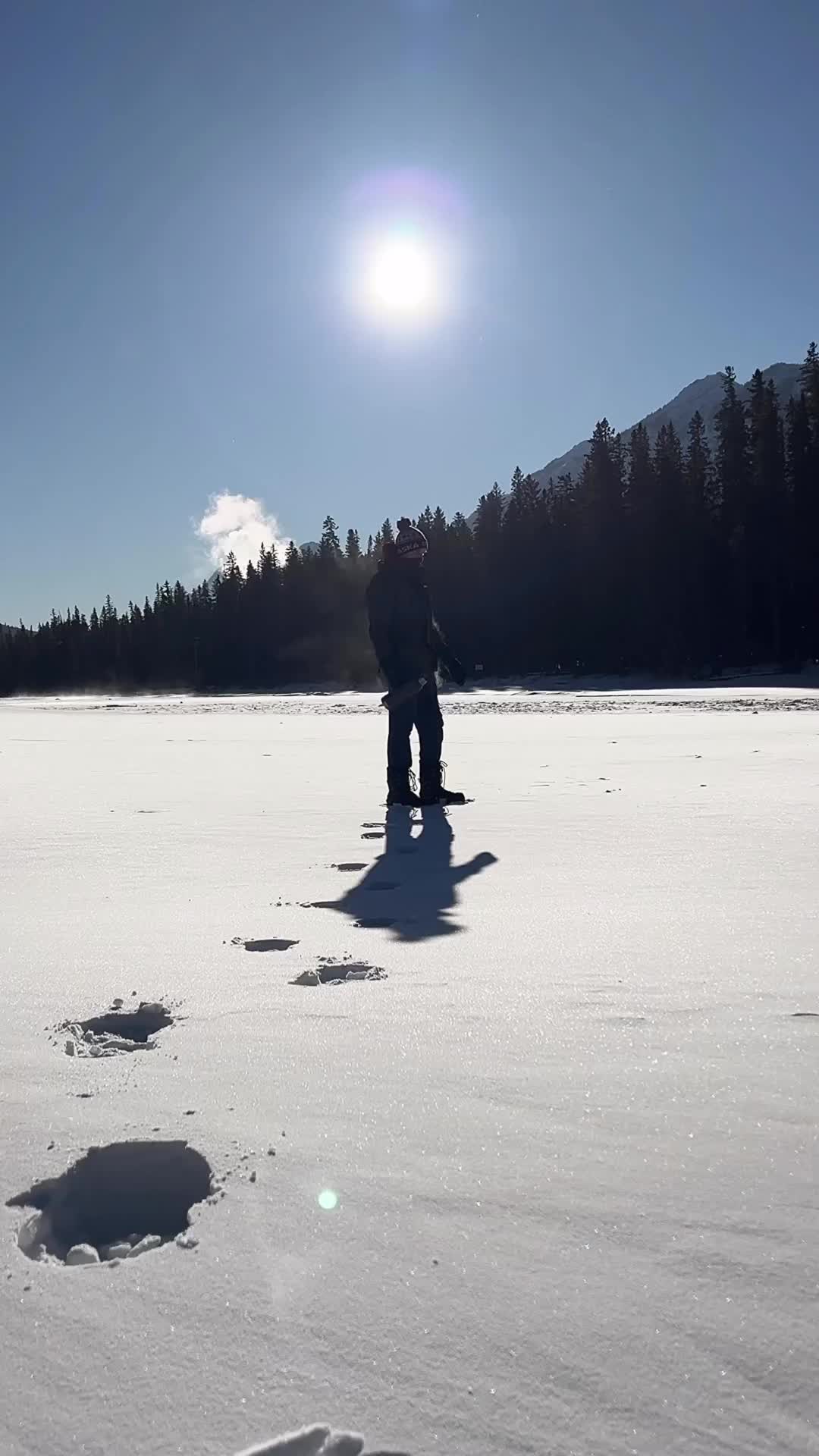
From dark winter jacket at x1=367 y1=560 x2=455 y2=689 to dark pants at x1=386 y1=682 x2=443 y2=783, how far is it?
0.56 ft

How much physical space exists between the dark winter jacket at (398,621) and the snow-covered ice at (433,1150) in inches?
106

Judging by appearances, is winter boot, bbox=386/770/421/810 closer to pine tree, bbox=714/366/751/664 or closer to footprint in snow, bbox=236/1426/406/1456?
footprint in snow, bbox=236/1426/406/1456

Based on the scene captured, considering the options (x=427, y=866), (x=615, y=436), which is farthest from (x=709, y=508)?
(x=427, y=866)

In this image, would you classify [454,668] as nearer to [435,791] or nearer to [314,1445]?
[435,791]

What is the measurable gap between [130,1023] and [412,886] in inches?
56.9

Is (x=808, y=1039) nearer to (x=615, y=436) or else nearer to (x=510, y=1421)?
(x=510, y=1421)

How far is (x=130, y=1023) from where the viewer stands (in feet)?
6.07

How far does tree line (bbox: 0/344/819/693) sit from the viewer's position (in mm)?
41469

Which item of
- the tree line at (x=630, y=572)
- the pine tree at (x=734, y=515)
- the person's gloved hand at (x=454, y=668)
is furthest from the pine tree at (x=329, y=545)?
the person's gloved hand at (x=454, y=668)

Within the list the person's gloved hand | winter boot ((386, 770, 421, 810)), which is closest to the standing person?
the person's gloved hand

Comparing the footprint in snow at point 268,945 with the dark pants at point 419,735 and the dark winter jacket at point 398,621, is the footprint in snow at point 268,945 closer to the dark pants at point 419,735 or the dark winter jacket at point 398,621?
the dark pants at point 419,735

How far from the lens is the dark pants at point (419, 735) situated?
5.49 meters

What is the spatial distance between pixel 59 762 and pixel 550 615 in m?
44.5

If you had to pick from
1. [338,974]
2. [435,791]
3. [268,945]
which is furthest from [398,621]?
[338,974]
